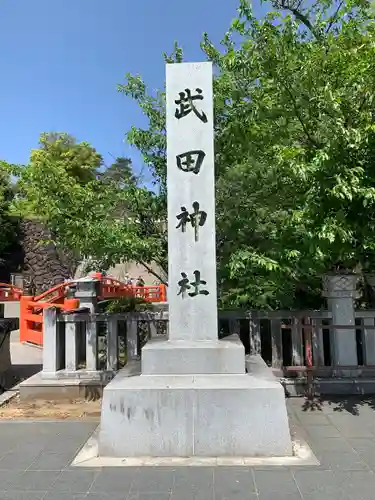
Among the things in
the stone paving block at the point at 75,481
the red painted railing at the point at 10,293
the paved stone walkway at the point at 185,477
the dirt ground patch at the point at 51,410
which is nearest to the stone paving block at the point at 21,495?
the paved stone walkway at the point at 185,477

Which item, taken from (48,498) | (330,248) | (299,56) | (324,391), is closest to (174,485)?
(48,498)

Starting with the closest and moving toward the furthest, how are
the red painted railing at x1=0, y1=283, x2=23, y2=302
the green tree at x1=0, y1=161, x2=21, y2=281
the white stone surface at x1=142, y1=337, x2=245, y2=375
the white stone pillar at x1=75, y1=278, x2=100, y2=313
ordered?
the white stone surface at x1=142, y1=337, x2=245, y2=375 < the white stone pillar at x1=75, y1=278, x2=100, y2=313 < the red painted railing at x1=0, y1=283, x2=23, y2=302 < the green tree at x1=0, y1=161, x2=21, y2=281

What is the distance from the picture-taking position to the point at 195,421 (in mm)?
4164

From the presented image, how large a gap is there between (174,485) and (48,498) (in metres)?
0.98

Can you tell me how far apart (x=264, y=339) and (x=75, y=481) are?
13.4 feet

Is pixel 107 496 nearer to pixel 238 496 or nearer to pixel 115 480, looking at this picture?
pixel 115 480

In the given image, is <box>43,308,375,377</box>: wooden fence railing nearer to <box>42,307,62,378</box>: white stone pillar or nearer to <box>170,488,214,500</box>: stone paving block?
<box>42,307,62,378</box>: white stone pillar

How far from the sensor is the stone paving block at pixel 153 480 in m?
3.52

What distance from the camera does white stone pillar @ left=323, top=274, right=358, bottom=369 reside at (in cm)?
637

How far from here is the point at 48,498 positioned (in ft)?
11.2

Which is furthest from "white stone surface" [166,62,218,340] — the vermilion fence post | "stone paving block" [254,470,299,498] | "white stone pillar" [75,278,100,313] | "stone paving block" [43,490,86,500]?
the vermilion fence post

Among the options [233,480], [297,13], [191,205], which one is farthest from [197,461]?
[297,13]

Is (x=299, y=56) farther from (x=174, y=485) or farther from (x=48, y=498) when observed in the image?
(x=48, y=498)

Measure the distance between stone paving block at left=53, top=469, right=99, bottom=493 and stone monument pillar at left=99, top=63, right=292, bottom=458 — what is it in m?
0.37
